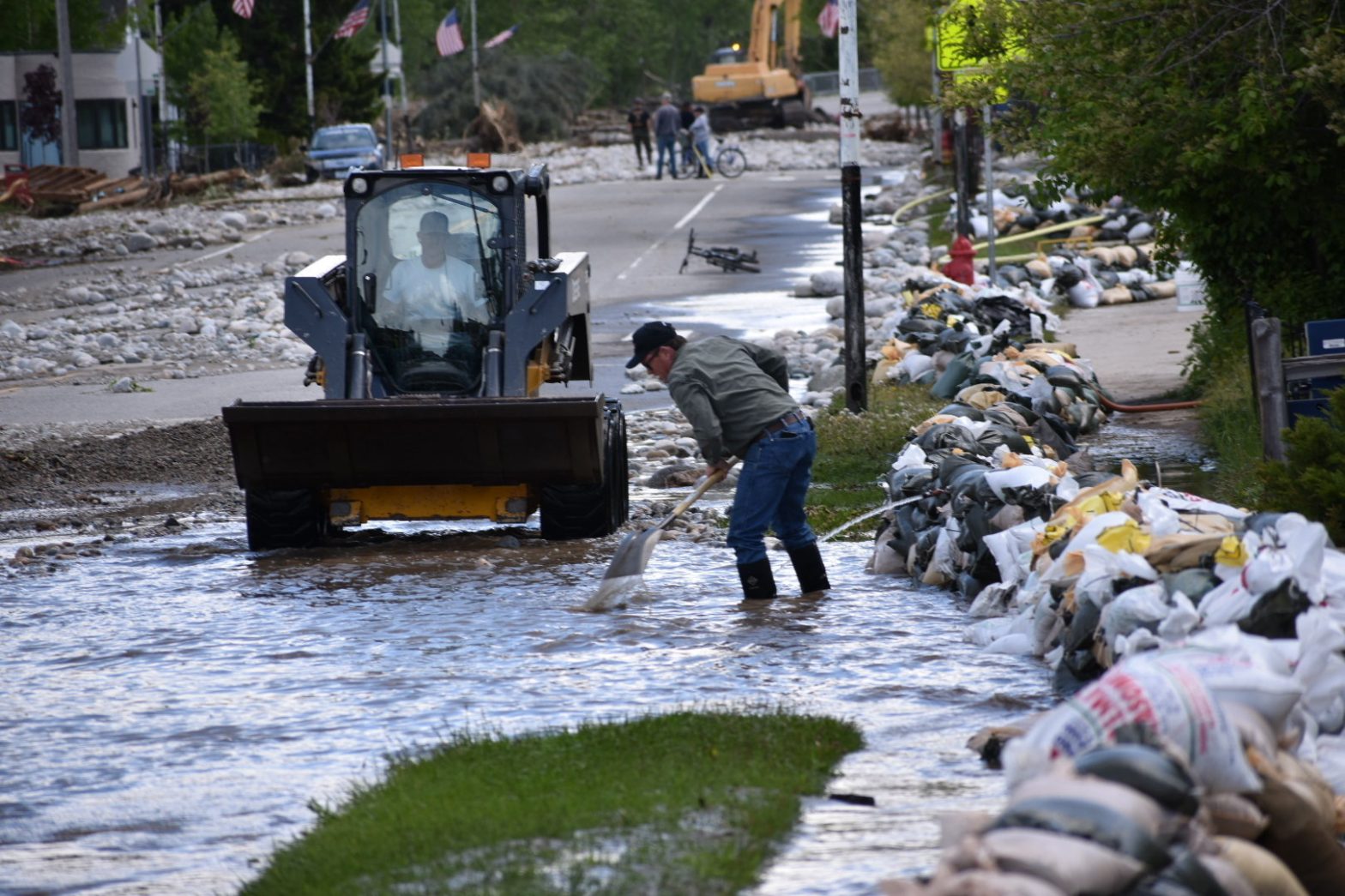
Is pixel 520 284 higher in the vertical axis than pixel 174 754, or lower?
higher

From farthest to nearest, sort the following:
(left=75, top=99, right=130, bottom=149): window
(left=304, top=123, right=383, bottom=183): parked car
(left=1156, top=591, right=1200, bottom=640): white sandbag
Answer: (left=75, top=99, right=130, bottom=149): window, (left=304, top=123, right=383, bottom=183): parked car, (left=1156, top=591, right=1200, bottom=640): white sandbag

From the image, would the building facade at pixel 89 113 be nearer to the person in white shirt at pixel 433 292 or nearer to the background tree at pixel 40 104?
the background tree at pixel 40 104

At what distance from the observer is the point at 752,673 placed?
8.00m

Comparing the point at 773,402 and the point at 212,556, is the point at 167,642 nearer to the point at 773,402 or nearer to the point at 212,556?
the point at 212,556

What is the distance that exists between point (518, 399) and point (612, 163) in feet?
152

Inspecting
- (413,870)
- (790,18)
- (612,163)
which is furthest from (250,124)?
(413,870)

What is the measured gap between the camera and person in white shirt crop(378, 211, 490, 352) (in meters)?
11.9

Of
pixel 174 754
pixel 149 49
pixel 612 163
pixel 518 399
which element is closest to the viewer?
→ pixel 174 754

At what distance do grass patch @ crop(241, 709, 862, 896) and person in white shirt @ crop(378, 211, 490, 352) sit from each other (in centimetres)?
541

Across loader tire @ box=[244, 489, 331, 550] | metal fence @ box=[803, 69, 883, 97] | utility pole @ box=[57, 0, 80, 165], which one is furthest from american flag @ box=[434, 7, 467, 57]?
metal fence @ box=[803, 69, 883, 97]

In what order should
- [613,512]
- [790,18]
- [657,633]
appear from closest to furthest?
[657,633]
[613,512]
[790,18]

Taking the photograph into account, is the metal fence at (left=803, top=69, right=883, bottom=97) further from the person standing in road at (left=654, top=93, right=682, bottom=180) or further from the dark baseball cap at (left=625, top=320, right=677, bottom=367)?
the dark baseball cap at (left=625, top=320, right=677, bottom=367)

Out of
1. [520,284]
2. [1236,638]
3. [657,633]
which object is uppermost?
[520,284]

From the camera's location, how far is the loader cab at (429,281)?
11.9 metres
